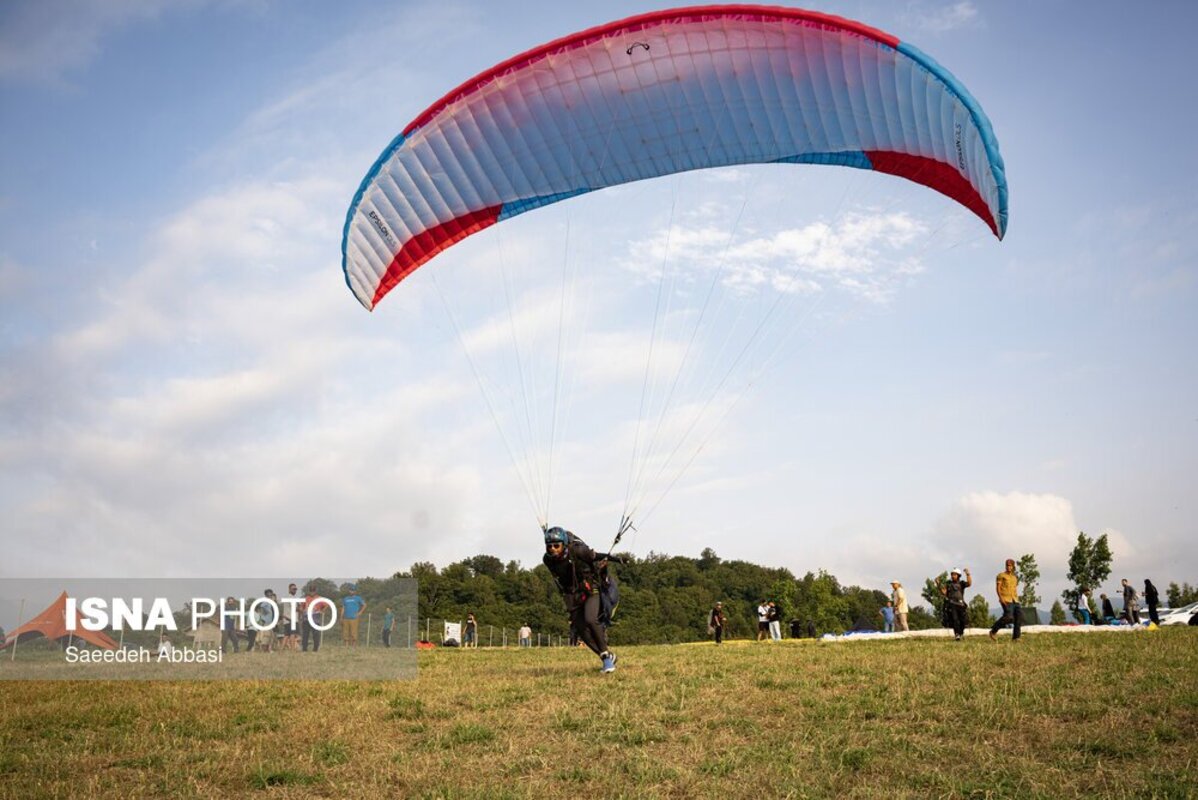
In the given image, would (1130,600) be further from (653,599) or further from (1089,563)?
(653,599)

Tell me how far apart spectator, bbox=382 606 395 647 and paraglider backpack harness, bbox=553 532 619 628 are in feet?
37.2

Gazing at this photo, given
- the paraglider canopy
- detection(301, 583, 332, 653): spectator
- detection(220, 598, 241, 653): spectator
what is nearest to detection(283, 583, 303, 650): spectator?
detection(301, 583, 332, 653): spectator

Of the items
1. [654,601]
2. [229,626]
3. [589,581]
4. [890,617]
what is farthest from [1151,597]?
[654,601]

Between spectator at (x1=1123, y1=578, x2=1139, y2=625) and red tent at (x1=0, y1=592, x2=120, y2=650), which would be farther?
spectator at (x1=1123, y1=578, x2=1139, y2=625)

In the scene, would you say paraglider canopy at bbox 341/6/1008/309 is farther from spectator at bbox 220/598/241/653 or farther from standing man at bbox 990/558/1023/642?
standing man at bbox 990/558/1023/642

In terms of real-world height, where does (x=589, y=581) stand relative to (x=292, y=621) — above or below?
above

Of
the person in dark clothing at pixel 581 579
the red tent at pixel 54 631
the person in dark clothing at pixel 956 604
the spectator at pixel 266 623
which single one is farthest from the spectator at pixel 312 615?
the person in dark clothing at pixel 956 604

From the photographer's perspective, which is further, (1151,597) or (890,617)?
(890,617)

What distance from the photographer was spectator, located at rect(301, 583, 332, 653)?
56.6ft

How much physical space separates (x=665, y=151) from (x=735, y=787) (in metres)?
9.83

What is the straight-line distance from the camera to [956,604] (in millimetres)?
17109

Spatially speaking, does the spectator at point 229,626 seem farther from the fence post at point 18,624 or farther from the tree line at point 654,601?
the tree line at point 654,601

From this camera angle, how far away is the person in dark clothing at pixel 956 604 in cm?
1691

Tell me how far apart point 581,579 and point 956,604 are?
9107mm
